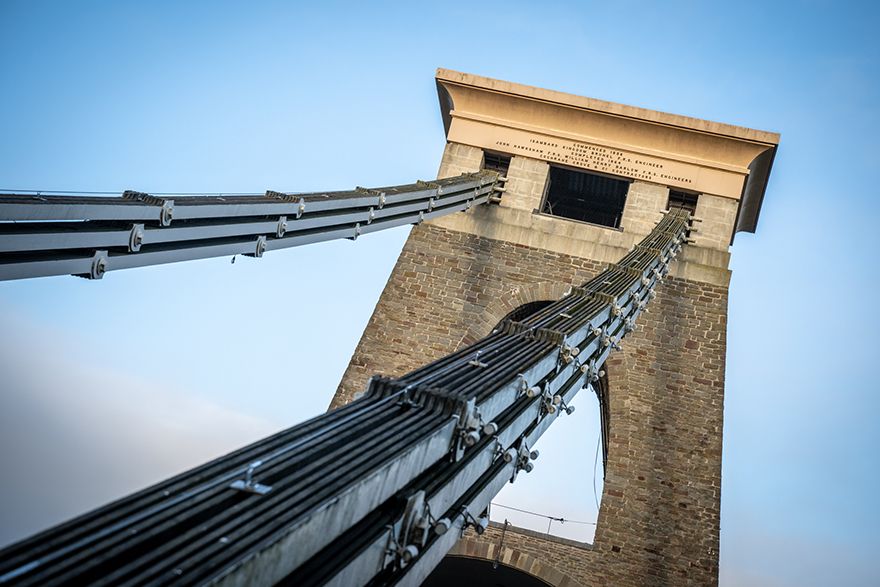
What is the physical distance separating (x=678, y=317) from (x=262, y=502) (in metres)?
14.0

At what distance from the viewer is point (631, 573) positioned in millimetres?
14453

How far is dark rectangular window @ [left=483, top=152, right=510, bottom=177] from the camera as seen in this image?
1922 cm

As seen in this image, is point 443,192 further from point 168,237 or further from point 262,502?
point 262,502

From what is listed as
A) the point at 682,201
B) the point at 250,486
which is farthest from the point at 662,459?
the point at 250,486

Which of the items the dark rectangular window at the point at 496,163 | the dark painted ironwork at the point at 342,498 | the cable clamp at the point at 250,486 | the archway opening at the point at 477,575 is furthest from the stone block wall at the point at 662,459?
the cable clamp at the point at 250,486

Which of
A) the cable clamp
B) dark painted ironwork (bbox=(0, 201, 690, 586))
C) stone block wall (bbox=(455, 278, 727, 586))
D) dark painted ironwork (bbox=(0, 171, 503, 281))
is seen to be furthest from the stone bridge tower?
the cable clamp

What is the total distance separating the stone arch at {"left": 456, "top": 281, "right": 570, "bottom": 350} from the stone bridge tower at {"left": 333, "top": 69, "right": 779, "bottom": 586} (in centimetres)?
3

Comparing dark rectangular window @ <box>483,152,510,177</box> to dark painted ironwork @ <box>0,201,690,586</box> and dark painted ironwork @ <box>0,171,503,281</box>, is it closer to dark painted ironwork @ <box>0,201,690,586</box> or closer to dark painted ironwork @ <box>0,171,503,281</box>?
dark painted ironwork @ <box>0,171,503,281</box>

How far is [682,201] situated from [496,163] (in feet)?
13.1

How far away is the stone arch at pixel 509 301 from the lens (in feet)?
54.8

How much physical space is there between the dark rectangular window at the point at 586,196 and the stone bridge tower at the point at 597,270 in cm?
49

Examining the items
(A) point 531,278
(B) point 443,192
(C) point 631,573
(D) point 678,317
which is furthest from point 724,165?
(C) point 631,573

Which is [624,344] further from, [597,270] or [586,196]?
[586,196]

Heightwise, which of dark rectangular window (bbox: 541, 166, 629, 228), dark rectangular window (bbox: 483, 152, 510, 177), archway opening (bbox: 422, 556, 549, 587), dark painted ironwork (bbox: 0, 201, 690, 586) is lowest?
archway opening (bbox: 422, 556, 549, 587)
